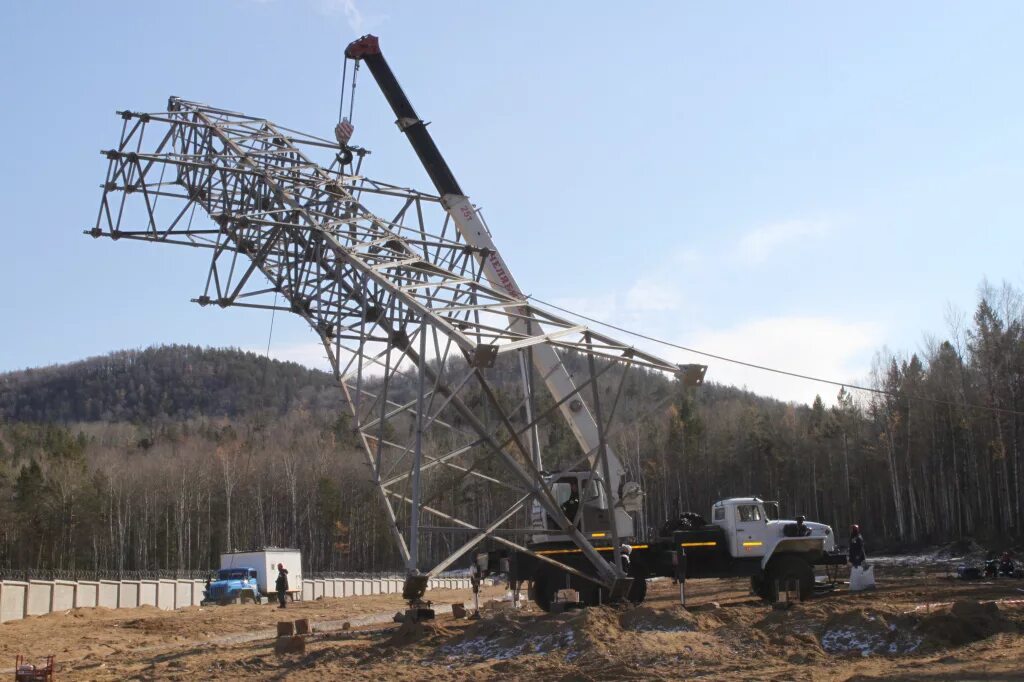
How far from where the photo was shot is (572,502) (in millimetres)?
24875

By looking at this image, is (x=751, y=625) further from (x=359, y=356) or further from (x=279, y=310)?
(x=279, y=310)

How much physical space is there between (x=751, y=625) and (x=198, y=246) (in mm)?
15457

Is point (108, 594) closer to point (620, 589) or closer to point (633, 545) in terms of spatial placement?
point (633, 545)

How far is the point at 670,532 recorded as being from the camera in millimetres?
25922

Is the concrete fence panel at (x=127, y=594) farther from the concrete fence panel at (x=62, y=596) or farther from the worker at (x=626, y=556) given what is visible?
the worker at (x=626, y=556)

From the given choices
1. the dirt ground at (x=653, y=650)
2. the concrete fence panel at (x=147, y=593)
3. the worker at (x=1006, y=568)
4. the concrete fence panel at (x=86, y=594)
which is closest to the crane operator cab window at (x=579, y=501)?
the dirt ground at (x=653, y=650)

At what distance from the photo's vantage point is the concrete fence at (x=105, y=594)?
31.3m

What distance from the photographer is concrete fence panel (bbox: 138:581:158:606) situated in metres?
39.8

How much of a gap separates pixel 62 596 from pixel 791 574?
2402 cm

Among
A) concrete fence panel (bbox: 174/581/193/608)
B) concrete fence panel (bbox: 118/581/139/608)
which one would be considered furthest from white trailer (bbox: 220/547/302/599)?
concrete fence panel (bbox: 118/581/139/608)

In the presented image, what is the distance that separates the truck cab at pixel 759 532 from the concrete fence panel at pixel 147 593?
24.8 m

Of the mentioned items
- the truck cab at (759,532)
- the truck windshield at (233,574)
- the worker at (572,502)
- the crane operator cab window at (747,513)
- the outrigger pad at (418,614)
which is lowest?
the truck windshield at (233,574)

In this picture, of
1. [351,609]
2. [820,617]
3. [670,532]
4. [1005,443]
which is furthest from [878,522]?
[820,617]

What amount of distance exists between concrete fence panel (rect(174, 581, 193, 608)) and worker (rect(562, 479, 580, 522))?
24.8 metres
